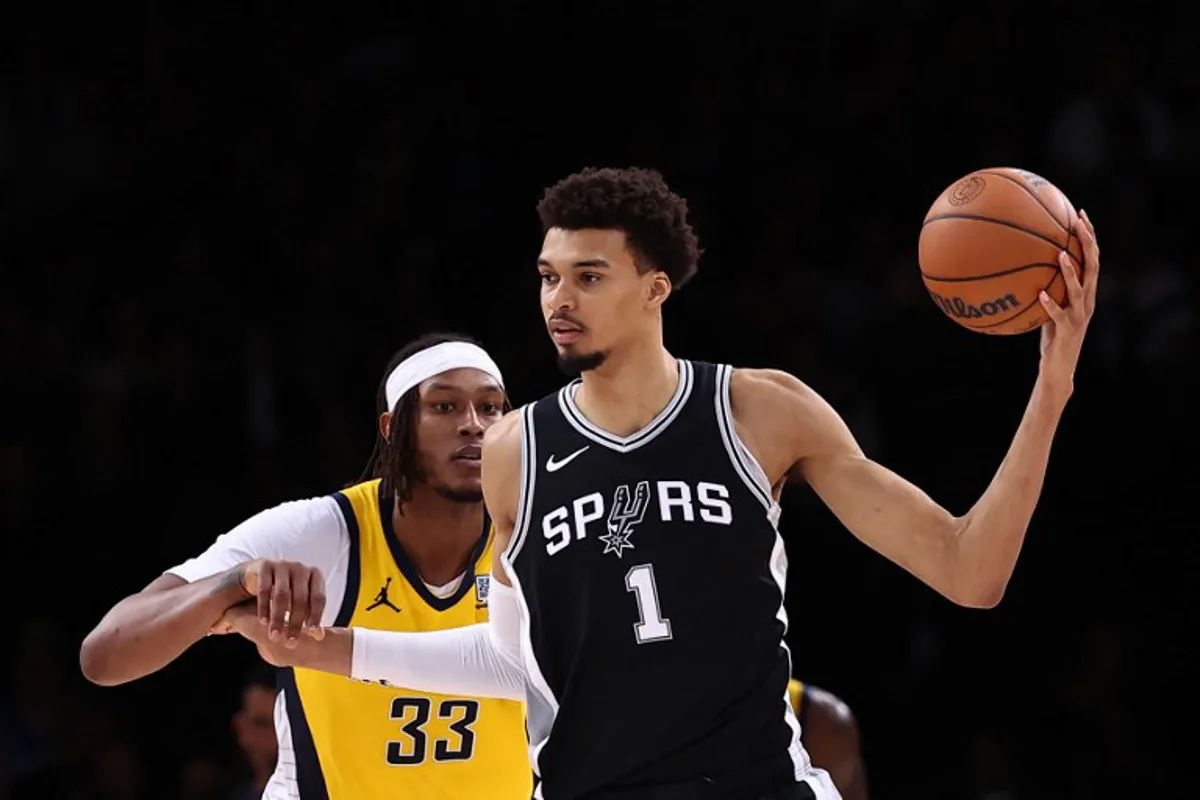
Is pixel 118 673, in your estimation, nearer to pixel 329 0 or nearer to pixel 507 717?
pixel 507 717

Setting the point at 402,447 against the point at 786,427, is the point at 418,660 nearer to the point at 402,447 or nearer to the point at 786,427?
the point at 402,447

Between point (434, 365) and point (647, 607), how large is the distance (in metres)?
1.49

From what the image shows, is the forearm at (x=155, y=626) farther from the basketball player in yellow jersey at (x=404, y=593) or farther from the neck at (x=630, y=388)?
the neck at (x=630, y=388)

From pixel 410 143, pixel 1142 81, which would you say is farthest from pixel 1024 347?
pixel 410 143

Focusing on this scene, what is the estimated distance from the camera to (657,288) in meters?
4.27

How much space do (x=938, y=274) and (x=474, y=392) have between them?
4.94ft

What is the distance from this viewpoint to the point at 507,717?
197 inches

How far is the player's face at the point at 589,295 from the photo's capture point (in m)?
4.15

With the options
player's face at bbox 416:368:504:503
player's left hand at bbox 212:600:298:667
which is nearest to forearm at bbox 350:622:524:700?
player's left hand at bbox 212:600:298:667

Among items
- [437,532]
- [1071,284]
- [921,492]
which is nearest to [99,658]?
[437,532]

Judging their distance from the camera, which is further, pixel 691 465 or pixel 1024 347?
pixel 1024 347

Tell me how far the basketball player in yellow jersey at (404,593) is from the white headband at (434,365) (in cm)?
2

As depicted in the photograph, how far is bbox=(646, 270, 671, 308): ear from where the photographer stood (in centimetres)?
425

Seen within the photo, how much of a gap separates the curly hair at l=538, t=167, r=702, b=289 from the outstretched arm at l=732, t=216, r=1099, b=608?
1.07ft
